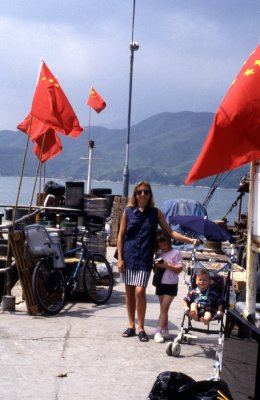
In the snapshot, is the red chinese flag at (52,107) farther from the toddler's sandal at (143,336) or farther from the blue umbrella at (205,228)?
the toddler's sandal at (143,336)

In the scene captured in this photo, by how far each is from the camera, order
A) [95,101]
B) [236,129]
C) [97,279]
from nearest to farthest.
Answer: [236,129], [97,279], [95,101]

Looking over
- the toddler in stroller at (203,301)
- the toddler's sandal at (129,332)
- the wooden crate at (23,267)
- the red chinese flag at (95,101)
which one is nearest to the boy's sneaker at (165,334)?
the toddler's sandal at (129,332)

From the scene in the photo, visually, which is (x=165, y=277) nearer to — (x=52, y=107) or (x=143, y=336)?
(x=143, y=336)

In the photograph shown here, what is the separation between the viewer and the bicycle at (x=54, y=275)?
30.2ft

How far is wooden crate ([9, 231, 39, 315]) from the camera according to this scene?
911 cm

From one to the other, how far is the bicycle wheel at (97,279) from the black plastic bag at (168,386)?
570cm

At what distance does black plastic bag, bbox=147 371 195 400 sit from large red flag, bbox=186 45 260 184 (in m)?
1.23

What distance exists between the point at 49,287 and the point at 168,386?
532cm

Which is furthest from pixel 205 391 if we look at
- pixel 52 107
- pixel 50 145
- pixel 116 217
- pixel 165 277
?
pixel 116 217

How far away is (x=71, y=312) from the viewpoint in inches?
371

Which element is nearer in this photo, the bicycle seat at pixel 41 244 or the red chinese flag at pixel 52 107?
the bicycle seat at pixel 41 244

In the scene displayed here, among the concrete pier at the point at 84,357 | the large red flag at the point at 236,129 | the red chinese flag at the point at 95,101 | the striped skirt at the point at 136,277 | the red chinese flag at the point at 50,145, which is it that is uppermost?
the red chinese flag at the point at 95,101

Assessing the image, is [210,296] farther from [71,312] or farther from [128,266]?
[71,312]

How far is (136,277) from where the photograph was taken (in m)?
7.99
